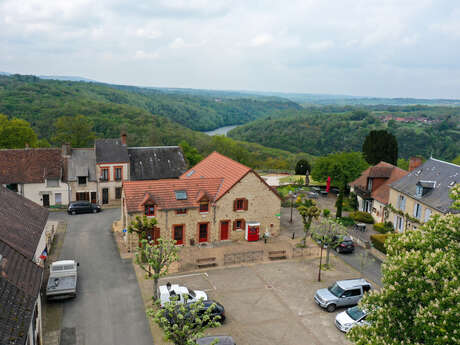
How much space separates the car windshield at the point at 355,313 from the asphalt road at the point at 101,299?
11.9 meters

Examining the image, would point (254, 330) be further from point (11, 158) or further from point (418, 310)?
point (11, 158)

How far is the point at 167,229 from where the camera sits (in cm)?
3428

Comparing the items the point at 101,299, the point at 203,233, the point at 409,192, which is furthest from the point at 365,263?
the point at 101,299

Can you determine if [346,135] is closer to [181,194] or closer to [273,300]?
[181,194]

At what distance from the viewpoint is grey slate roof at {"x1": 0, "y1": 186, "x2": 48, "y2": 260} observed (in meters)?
20.5

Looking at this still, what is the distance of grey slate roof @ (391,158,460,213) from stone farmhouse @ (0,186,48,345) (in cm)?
3135

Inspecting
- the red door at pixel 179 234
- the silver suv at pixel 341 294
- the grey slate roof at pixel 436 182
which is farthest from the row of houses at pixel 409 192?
the red door at pixel 179 234

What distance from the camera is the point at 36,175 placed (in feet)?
150

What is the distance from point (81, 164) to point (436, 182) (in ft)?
130

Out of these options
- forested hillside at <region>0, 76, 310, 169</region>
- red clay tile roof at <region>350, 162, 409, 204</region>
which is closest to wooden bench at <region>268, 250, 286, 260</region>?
red clay tile roof at <region>350, 162, 409, 204</region>

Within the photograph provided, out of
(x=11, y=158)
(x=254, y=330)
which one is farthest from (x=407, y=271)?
(x=11, y=158)

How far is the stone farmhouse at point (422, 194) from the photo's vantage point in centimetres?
3503

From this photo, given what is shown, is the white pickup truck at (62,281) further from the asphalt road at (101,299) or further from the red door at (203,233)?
the red door at (203,233)

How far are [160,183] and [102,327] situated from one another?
15031mm
